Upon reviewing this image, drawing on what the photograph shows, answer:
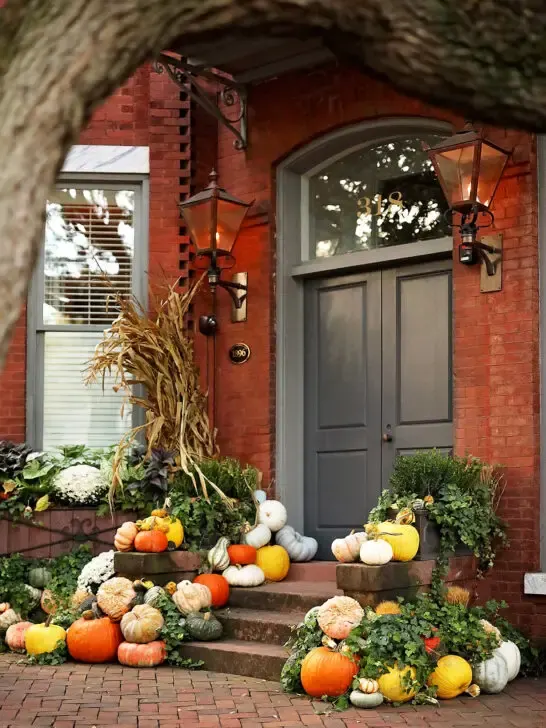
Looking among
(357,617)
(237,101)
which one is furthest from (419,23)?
(237,101)

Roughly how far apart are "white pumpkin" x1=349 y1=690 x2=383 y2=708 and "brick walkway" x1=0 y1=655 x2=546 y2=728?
47 mm

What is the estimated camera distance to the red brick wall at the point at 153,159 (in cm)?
923

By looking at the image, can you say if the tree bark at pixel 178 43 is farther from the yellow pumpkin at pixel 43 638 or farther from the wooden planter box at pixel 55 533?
the wooden planter box at pixel 55 533

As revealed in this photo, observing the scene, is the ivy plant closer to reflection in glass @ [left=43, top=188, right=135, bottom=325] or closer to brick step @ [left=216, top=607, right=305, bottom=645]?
brick step @ [left=216, top=607, right=305, bottom=645]

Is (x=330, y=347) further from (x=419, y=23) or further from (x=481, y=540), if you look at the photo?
(x=419, y=23)

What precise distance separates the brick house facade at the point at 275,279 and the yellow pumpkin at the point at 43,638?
7.16ft

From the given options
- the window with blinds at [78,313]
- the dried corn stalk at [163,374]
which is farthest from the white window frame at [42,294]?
the dried corn stalk at [163,374]

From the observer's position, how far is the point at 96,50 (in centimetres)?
238

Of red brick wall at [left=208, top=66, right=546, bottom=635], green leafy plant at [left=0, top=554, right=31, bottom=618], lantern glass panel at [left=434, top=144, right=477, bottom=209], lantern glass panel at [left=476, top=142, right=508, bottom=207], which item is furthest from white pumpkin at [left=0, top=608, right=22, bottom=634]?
lantern glass panel at [left=476, top=142, right=508, bottom=207]

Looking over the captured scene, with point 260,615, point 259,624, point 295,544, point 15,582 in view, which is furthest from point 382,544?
point 15,582

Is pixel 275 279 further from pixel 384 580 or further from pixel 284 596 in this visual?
pixel 384 580

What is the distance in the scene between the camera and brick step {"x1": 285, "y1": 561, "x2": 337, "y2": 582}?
8.07 meters

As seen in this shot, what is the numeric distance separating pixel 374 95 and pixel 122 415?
3.14 meters

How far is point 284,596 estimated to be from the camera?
7.50 meters
